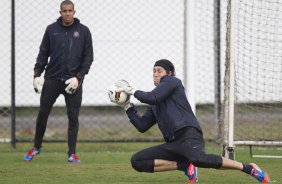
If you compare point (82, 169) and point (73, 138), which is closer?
point (82, 169)

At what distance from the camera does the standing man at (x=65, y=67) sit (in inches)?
434

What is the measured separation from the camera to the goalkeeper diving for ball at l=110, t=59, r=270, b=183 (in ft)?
28.0

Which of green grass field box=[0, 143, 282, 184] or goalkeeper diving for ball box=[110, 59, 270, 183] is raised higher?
goalkeeper diving for ball box=[110, 59, 270, 183]

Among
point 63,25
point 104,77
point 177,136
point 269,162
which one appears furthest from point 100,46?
point 177,136

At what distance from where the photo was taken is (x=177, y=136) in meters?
8.70

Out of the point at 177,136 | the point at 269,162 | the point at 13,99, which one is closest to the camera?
the point at 177,136

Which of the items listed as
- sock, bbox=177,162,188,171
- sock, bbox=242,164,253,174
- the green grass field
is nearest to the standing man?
the green grass field

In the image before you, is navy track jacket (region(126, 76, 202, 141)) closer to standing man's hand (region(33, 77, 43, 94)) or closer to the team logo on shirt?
A: the team logo on shirt

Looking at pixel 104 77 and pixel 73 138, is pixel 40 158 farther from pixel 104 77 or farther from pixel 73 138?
pixel 104 77

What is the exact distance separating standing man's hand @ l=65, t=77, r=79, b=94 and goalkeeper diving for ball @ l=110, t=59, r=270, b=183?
1978 millimetres

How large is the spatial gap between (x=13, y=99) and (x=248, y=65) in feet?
12.5

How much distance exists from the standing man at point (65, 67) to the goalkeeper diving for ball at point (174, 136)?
223 cm

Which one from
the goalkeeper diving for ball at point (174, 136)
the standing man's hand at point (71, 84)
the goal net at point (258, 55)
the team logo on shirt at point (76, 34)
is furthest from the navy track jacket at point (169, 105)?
the team logo on shirt at point (76, 34)

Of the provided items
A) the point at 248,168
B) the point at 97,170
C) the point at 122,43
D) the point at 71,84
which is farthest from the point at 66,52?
the point at 248,168
